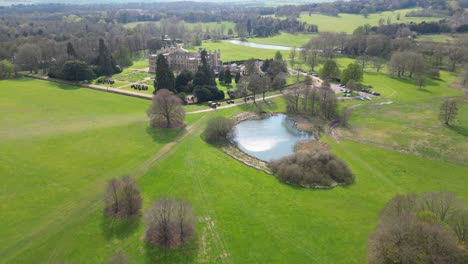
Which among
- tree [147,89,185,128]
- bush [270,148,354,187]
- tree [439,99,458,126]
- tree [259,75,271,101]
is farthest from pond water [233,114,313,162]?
tree [439,99,458,126]

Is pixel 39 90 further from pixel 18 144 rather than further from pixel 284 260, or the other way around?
pixel 284 260

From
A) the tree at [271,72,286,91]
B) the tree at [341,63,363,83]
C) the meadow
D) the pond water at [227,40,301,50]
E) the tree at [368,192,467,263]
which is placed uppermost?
the meadow

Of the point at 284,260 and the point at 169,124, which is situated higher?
the point at 169,124

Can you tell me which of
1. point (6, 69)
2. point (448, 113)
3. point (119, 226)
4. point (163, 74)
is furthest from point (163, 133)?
point (6, 69)

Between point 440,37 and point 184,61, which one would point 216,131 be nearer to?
point 184,61

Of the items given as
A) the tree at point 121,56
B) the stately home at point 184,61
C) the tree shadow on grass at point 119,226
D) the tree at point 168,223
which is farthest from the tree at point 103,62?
the tree at point 168,223

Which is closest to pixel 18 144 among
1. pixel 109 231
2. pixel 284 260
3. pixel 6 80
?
pixel 109 231

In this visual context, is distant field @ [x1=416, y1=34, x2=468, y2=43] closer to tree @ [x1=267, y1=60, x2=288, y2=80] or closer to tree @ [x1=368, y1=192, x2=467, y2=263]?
tree @ [x1=267, y1=60, x2=288, y2=80]
